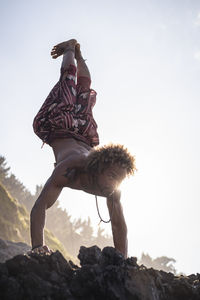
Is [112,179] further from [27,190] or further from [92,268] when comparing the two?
[27,190]

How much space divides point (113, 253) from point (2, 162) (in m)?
43.4

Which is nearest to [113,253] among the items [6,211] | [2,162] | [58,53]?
[58,53]

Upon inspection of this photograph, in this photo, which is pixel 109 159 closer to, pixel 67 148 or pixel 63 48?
pixel 67 148

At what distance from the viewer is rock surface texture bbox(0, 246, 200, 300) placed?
180cm

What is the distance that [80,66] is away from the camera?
5.10 metres

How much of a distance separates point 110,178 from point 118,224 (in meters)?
0.69

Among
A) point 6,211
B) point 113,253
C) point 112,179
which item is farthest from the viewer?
point 6,211

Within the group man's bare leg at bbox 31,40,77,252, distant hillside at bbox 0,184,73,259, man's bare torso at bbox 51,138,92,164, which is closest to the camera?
man's bare leg at bbox 31,40,77,252

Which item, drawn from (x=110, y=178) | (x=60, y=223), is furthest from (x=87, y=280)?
(x=60, y=223)

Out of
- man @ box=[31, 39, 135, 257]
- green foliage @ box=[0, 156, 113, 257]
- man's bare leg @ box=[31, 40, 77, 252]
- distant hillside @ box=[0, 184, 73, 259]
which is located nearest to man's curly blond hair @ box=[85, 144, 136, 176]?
man @ box=[31, 39, 135, 257]

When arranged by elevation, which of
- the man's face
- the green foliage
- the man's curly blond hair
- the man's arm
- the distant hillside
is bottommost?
the man's arm

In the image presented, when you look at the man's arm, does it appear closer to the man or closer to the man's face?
the man

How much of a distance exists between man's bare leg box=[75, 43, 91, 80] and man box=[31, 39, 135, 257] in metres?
0.02

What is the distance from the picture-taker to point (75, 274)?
6.67ft
